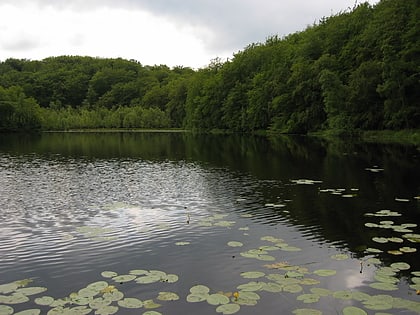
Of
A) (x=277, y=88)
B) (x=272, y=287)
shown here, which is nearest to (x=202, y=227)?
(x=272, y=287)

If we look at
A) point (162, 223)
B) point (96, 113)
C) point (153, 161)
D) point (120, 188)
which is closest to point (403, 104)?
point (153, 161)

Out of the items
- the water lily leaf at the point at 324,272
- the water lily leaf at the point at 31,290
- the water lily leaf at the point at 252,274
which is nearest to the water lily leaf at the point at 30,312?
the water lily leaf at the point at 31,290

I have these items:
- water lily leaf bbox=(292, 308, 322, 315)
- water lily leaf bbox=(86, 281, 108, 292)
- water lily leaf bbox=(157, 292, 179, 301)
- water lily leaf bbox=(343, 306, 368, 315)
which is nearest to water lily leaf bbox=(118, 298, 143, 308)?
water lily leaf bbox=(157, 292, 179, 301)

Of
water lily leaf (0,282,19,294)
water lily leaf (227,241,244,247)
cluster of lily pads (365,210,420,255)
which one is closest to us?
water lily leaf (0,282,19,294)

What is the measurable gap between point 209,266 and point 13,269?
15.8 feet

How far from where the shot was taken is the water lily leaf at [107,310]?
7203mm

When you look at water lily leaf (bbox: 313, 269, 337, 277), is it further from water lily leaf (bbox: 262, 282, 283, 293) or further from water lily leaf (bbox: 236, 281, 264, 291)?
water lily leaf (bbox: 236, 281, 264, 291)

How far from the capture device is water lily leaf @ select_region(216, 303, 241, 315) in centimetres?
733

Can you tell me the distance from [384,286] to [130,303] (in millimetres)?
5100

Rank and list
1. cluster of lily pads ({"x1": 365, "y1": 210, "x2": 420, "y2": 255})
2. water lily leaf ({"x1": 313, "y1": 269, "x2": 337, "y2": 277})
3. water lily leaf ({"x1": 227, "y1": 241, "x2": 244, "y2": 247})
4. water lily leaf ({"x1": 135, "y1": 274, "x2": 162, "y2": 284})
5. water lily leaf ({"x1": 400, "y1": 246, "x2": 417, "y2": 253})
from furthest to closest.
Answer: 1. water lily leaf ({"x1": 227, "y1": 241, "x2": 244, "y2": 247})
2. cluster of lily pads ({"x1": 365, "y1": 210, "x2": 420, "y2": 255})
3. water lily leaf ({"x1": 400, "y1": 246, "x2": 417, "y2": 253})
4. water lily leaf ({"x1": 313, "y1": 269, "x2": 337, "y2": 277})
5. water lily leaf ({"x1": 135, "y1": 274, "x2": 162, "y2": 284})

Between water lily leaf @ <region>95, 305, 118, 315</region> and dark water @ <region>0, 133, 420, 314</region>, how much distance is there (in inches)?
7.2

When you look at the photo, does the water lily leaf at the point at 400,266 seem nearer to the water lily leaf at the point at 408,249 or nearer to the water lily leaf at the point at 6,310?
the water lily leaf at the point at 408,249

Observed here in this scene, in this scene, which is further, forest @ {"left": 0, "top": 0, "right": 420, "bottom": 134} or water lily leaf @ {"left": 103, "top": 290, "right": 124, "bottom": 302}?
forest @ {"left": 0, "top": 0, "right": 420, "bottom": 134}

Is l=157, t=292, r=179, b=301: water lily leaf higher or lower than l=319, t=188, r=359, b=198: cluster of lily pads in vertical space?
lower
